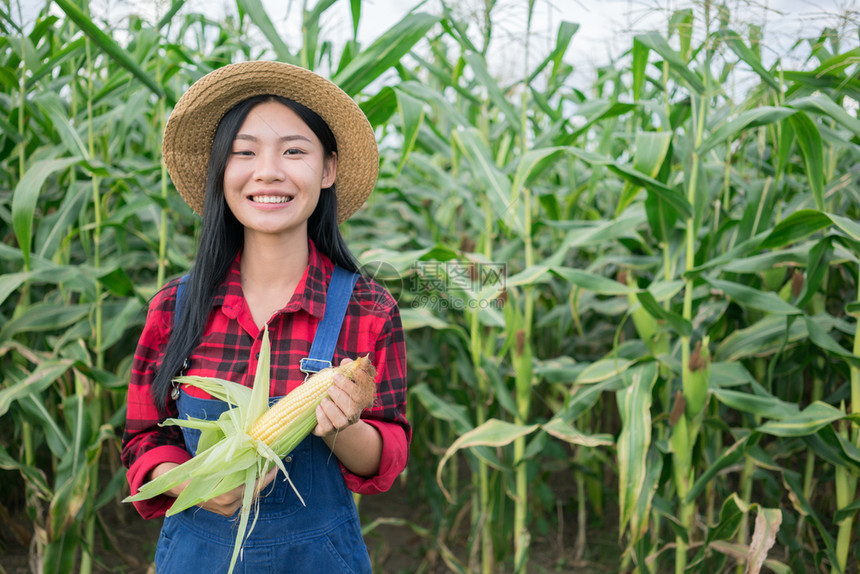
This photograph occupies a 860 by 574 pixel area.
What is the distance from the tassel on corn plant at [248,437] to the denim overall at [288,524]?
0.46ft

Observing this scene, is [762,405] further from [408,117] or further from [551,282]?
[408,117]

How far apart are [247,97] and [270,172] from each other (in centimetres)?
22

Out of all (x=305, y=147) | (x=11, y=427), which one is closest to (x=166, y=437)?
(x=305, y=147)

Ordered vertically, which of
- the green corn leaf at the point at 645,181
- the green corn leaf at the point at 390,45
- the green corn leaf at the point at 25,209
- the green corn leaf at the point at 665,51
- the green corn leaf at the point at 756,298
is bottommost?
the green corn leaf at the point at 756,298

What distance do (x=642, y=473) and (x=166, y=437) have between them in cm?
139

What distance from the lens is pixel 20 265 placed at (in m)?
2.36

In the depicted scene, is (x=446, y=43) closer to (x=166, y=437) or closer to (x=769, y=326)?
(x=769, y=326)

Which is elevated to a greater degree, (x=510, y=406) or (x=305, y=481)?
(x=305, y=481)

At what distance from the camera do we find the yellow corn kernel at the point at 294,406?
3.43ft

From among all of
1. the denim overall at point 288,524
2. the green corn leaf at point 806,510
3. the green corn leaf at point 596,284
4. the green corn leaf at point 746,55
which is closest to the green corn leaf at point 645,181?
the green corn leaf at point 596,284

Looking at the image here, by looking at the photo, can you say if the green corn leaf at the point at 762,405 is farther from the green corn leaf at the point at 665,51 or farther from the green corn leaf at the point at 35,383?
the green corn leaf at the point at 35,383

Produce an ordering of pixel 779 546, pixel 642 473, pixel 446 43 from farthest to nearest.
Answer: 1. pixel 446 43
2. pixel 779 546
3. pixel 642 473

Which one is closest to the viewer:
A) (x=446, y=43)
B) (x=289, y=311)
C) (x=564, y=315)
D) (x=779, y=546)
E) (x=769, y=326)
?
(x=289, y=311)

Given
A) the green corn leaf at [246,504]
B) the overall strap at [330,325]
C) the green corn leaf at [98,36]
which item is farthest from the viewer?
the green corn leaf at [98,36]
